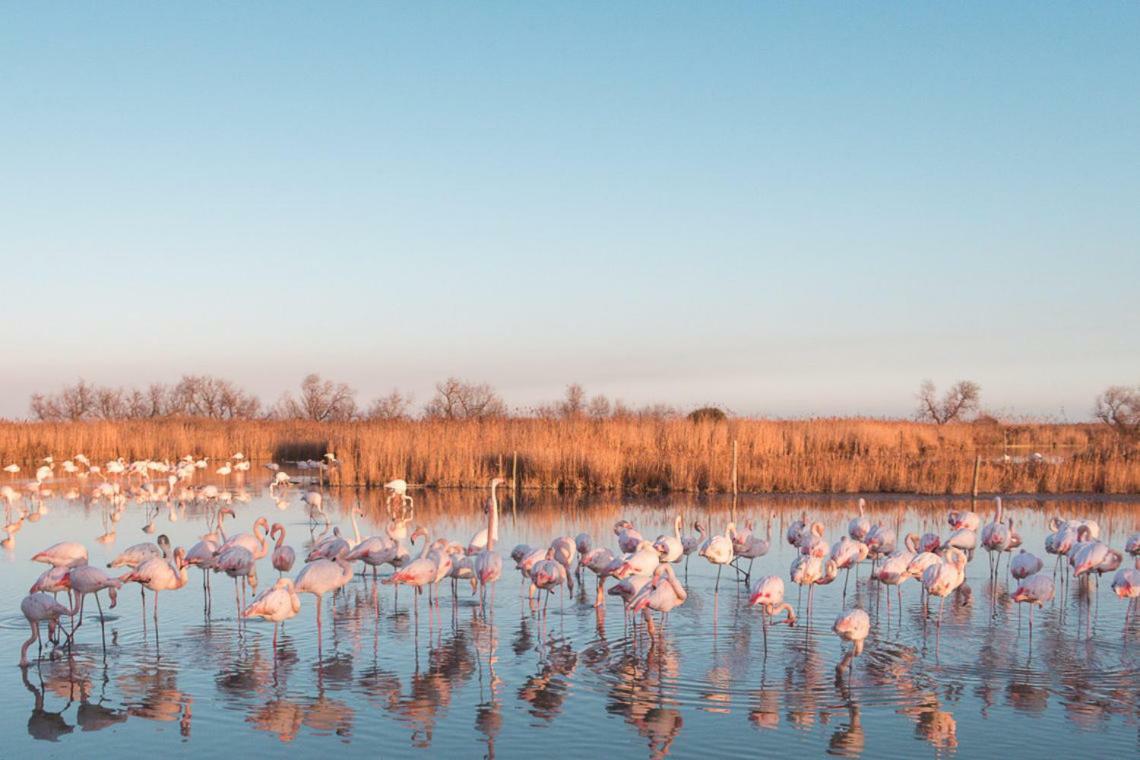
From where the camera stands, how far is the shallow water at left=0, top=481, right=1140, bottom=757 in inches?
267

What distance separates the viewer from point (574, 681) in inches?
316

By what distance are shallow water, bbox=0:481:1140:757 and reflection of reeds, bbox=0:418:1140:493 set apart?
1257cm

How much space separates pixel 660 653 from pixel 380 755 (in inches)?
122

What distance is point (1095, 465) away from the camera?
82.3 feet

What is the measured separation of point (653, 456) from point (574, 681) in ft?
59.4

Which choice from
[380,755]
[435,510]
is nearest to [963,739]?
[380,755]

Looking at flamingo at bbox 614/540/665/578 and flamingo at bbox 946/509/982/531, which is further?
flamingo at bbox 946/509/982/531

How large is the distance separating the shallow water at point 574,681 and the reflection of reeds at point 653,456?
41.2 feet

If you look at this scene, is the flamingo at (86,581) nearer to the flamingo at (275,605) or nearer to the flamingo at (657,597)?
the flamingo at (275,605)

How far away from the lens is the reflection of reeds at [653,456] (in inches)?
976

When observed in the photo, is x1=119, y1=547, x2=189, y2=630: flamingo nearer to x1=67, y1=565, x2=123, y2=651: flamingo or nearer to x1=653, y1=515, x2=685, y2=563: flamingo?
x1=67, y1=565, x2=123, y2=651: flamingo

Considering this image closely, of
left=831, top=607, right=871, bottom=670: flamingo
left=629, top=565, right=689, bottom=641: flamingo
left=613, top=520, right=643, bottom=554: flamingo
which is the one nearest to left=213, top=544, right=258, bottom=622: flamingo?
left=629, top=565, right=689, bottom=641: flamingo

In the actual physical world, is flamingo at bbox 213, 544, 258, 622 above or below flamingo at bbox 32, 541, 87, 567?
below

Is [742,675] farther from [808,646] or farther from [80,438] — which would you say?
[80,438]
